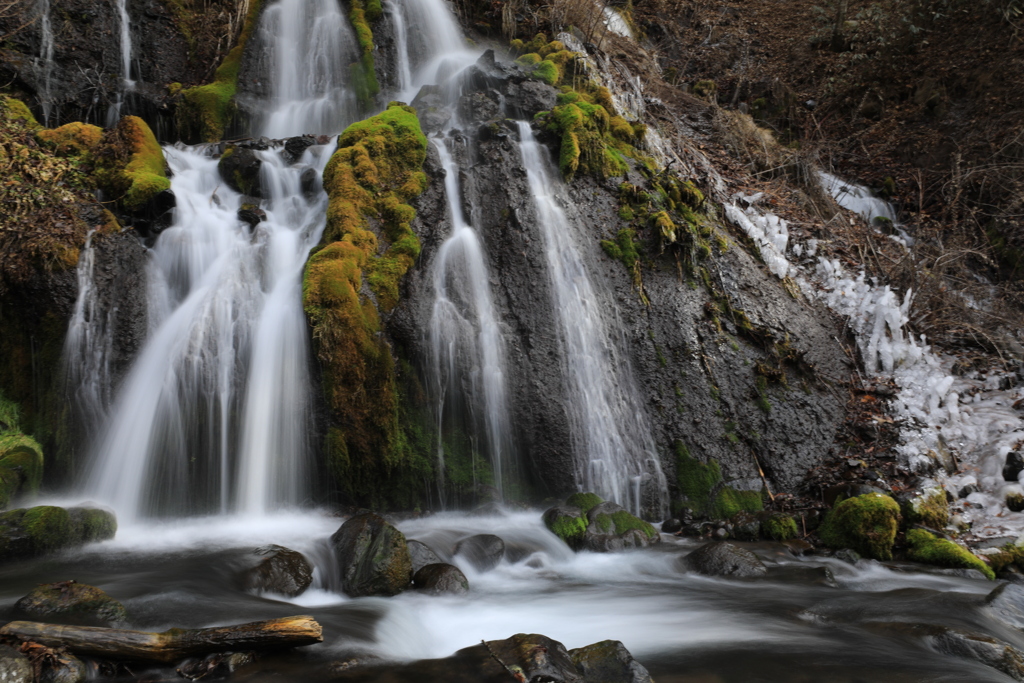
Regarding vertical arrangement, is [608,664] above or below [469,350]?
below

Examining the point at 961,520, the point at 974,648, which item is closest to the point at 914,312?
the point at 961,520

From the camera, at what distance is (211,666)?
120 inches

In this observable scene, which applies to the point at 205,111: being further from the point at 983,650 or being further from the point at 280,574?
the point at 983,650

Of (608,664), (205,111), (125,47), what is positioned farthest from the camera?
(125,47)

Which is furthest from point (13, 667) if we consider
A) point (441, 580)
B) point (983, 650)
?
point (983, 650)

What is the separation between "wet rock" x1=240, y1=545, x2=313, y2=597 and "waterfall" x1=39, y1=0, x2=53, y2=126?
400 inches

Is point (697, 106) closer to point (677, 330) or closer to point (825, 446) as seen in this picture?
point (677, 330)

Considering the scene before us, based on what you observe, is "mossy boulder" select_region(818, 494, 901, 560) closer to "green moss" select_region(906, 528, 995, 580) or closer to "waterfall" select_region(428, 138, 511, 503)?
"green moss" select_region(906, 528, 995, 580)

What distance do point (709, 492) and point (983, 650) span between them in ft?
11.0

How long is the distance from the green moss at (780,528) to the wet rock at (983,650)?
8.00 ft

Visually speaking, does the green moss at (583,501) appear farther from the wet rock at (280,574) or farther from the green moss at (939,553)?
the green moss at (939,553)

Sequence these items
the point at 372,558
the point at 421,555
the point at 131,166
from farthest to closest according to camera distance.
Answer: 1. the point at 131,166
2. the point at 421,555
3. the point at 372,558

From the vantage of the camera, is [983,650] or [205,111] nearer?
[983,650]

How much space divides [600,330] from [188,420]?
197 inches
